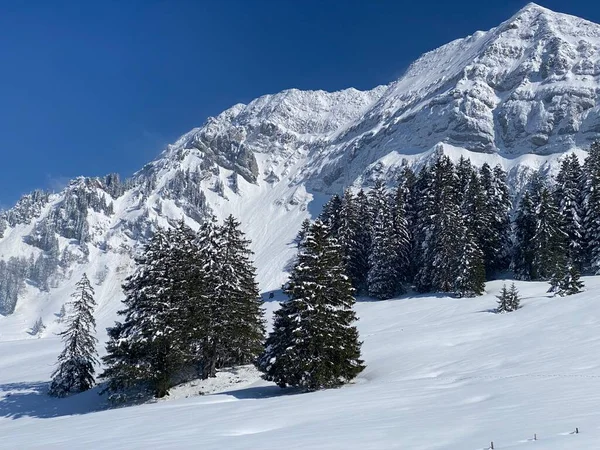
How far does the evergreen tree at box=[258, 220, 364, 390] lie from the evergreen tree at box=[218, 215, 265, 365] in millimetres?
5283

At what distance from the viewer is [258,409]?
17.5 metres

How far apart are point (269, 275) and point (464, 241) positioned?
62748 mm

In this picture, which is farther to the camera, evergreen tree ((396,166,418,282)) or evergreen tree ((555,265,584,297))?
evergreen tree ((396,166,418,282))

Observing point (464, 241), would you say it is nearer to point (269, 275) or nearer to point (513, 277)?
point (513, 277)

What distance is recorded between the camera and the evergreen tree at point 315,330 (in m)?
23.9

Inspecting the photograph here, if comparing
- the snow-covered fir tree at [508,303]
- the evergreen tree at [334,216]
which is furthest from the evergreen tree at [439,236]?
the snow-covered fir tree at [508,303]

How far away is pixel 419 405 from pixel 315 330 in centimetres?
1023

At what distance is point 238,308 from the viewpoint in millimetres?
32281

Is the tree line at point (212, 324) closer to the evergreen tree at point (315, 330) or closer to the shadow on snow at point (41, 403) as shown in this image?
the evergreen tree at point (315, 330)

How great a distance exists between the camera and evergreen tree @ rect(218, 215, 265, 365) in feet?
104

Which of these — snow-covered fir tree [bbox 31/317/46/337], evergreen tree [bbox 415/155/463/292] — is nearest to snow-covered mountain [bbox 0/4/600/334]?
snow-covered fir tree [bbox 31/317/46/337]

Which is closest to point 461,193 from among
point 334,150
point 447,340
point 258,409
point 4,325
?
point 447,340

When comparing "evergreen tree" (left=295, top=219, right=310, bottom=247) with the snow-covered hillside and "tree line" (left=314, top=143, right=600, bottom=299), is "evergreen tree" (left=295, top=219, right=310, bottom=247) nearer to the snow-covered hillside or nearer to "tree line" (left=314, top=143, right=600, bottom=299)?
"tree line" (left=314, top=143, right=600, bottom=299)

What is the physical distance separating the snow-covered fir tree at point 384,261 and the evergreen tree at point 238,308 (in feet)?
70.9
